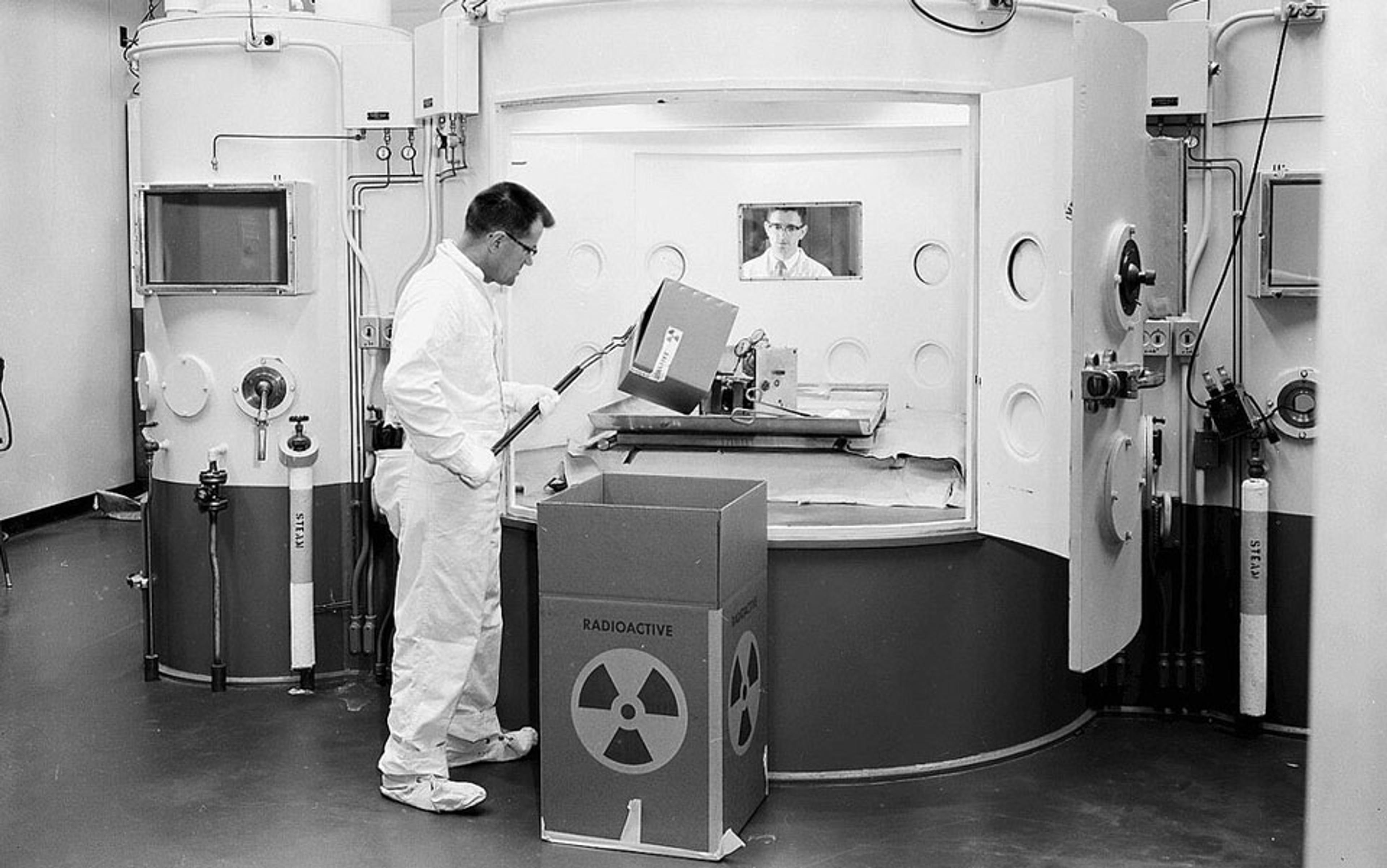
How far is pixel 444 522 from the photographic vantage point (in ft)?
11.5

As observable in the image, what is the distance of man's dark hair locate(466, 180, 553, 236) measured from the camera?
140 inches

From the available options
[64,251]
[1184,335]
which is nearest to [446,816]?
[1184,335]

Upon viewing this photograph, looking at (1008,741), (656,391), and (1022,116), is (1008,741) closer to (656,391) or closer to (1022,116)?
(656,391)

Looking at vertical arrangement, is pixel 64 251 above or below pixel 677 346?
above

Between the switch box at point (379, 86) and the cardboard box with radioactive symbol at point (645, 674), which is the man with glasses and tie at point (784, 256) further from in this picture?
the cardboard box with radioactive symbol at point (645, 674)

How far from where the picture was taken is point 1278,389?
13.5 feet

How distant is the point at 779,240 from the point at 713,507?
1.94 m

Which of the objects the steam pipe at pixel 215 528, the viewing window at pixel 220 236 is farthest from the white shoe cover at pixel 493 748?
the viewing window at pixel 220 236

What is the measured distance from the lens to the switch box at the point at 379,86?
4277 mm

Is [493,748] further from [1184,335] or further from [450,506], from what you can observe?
[1184,335]

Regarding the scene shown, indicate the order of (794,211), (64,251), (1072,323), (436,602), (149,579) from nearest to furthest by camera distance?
(1072,323), (436,602), (149,579), (794,211), (64,251)

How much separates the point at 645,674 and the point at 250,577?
184 cm

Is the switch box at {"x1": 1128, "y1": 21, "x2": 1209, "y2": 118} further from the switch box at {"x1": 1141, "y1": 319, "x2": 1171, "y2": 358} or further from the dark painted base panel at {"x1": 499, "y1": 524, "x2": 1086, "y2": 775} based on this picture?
the dark painted base panel at {"x1": 499, "y1": 524, "x2": 1086, "y2": 775}

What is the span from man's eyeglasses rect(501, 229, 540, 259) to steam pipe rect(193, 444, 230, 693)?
144cm
